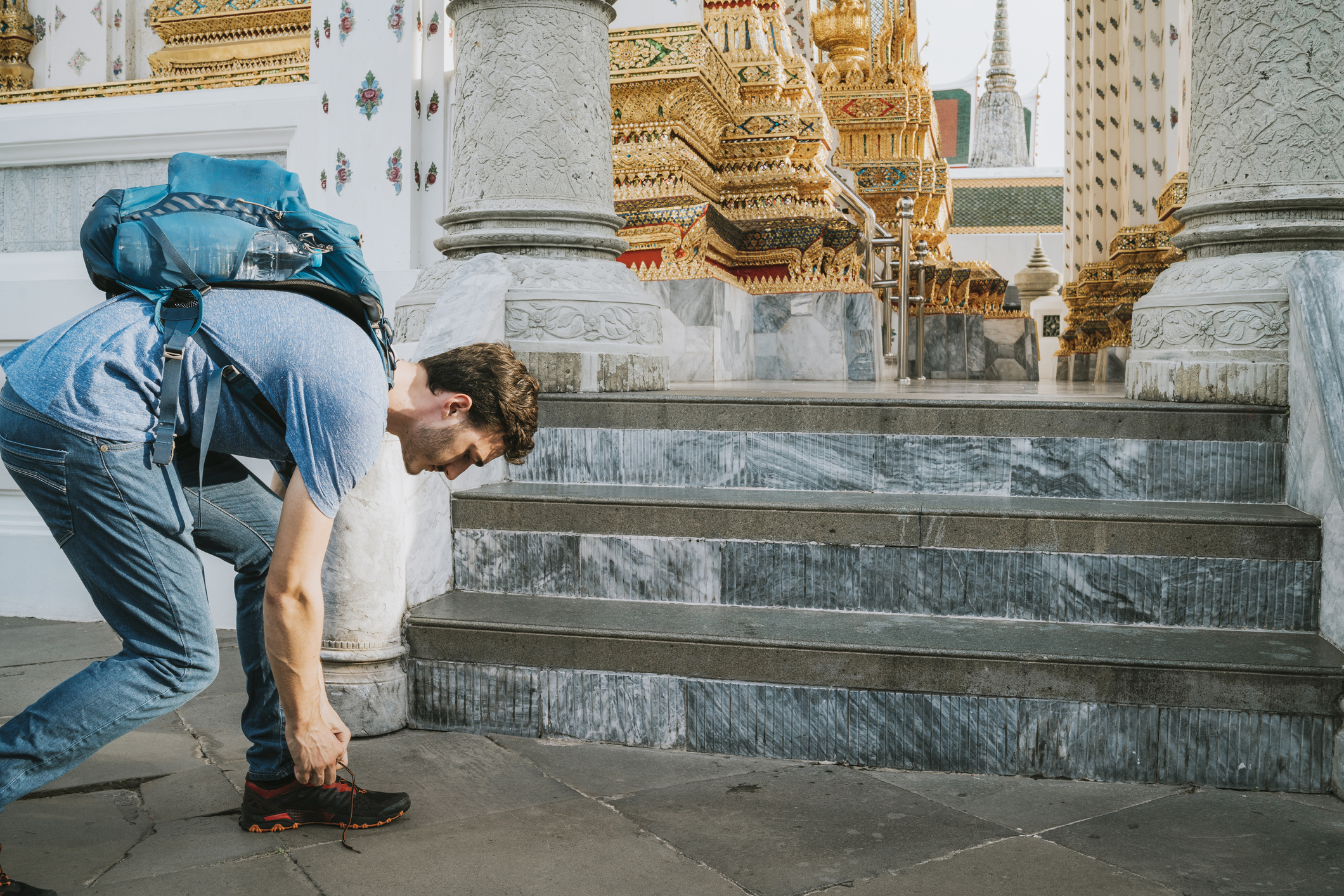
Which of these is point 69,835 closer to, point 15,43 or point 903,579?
point 903,579

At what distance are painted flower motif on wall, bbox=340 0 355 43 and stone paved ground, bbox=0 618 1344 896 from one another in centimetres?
404

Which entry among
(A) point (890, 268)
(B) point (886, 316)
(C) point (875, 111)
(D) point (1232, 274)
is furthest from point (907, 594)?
Result: (C) point (875, 111)

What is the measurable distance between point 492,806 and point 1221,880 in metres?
1.44

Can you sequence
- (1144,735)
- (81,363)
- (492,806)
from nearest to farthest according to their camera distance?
(81,363) → (492,806) → (1144,735)

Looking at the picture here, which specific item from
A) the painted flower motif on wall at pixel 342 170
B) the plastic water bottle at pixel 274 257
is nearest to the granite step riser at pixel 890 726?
the plastic water bottle at pixel 274 257

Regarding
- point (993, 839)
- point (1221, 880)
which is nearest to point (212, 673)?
point (993, 839)

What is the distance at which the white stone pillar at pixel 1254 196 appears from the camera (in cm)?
349

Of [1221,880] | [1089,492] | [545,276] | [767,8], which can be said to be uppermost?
[767,8]

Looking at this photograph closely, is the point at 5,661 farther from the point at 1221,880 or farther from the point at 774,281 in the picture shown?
the point at 774,281

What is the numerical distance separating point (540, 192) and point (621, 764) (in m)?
2.36

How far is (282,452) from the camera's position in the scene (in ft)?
6.08

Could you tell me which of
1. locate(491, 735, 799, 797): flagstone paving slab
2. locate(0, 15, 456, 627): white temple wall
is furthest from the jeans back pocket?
locate(0, 15, 456, 627): white temple wall

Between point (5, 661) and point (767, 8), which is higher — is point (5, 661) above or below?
below

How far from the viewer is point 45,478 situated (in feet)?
5.52
